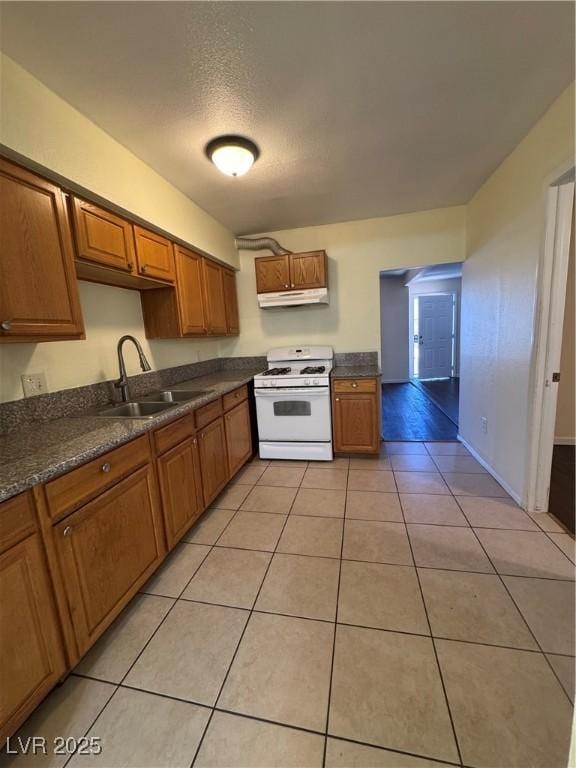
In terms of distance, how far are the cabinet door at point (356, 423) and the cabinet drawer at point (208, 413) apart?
3.78ft

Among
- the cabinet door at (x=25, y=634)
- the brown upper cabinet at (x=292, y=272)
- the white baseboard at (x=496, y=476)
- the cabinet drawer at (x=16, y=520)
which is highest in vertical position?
the brown upper cabinet at (x=292, y=272)

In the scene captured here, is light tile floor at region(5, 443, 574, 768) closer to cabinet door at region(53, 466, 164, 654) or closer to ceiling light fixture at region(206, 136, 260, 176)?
cabinet door at region(53, 466, 164, 654)

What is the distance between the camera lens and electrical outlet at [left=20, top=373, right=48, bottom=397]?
159 centimetres

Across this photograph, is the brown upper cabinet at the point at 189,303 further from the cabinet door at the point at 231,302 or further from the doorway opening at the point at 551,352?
the doorway opening at the point at 551,352

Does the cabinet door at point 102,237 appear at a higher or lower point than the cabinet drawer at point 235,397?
higher

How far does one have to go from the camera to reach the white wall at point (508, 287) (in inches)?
70.2

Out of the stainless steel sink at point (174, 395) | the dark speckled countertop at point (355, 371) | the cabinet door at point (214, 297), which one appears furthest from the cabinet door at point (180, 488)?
the dark speckled countertop at point (355, 371)

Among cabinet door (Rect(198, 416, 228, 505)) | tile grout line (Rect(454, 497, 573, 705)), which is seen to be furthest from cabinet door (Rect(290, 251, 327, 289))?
tile grout line (Rect(454, 497, 573, 705))

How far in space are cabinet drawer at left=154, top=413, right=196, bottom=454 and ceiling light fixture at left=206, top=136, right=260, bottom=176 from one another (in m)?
1.59

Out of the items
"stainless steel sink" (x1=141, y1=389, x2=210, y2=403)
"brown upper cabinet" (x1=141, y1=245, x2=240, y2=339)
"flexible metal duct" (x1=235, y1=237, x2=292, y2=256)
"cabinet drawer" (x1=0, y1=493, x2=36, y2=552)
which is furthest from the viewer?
"flexible metal duct" (x1=235, y1=237, x2=292, y2=256)

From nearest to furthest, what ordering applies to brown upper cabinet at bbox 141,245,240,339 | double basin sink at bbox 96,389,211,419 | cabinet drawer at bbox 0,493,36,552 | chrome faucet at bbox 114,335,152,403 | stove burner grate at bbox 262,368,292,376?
cabinet drawer at bbox 0,493,36,552 < double basin sink at bbox 96,389,211,419 < chrome faucet at bbox 114,335,152,403 < brown upper cabinet at bbox 141,245,240,339 < stove burner grate at bbox 262,368,292,376

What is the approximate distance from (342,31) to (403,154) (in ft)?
3.43

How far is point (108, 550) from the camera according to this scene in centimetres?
131

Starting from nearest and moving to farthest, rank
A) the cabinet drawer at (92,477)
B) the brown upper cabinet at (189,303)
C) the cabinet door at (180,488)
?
the cabinet drawer at (92,477) → the cabinet door at (180,488) → the brown upper cabinet at (189,303)
